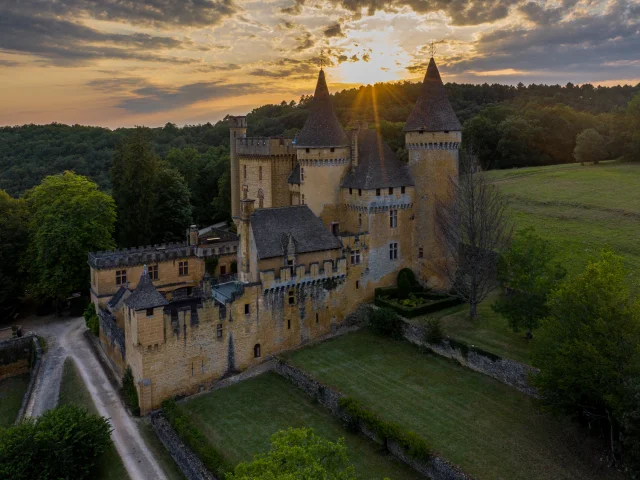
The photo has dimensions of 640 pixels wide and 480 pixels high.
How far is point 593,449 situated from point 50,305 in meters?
45.8

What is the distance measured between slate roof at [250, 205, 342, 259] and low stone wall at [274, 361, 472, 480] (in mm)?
7786

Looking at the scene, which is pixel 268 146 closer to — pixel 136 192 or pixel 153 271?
pixel 153 271

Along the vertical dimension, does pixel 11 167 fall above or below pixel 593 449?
above

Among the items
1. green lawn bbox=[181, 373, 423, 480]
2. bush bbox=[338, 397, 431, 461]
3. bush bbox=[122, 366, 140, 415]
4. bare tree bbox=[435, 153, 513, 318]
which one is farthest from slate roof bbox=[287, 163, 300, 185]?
bush bbox=[338, 397, 431, 461]

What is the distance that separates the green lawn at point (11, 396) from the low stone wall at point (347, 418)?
1701cm

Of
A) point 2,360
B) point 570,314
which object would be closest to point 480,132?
point 570,314

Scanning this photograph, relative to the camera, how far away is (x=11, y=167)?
274 feet

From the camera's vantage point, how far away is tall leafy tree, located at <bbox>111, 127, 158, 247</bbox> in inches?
2089

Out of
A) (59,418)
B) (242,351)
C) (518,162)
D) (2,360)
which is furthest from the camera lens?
(518,162)

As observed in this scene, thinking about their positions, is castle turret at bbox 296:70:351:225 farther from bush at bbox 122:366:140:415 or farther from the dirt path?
the dirt path

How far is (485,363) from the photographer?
98.3 ft

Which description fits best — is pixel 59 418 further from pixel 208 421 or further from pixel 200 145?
pixel 200 145

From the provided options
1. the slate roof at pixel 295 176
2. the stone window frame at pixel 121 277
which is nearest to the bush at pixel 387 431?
the slate roof at pixel 295 176

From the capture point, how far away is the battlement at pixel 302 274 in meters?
33.7
